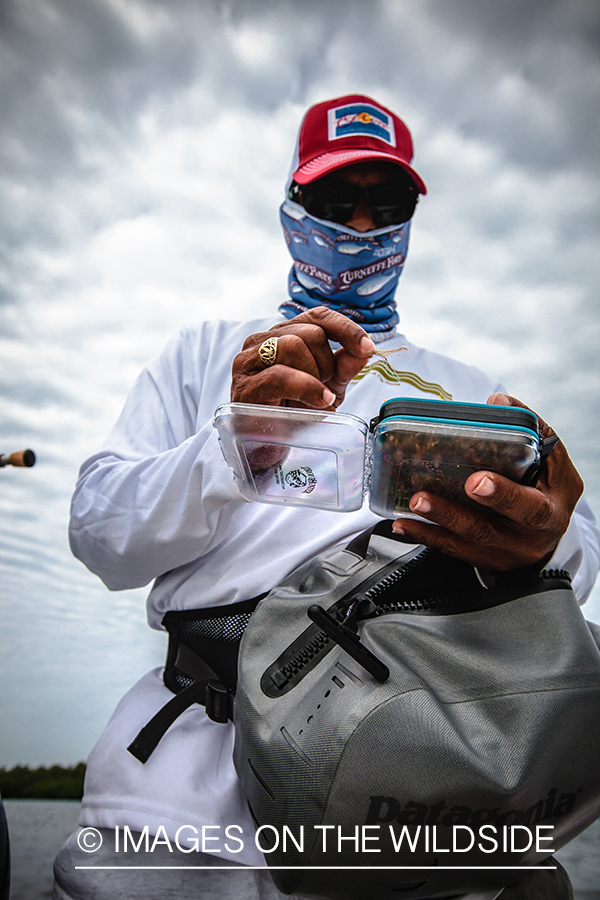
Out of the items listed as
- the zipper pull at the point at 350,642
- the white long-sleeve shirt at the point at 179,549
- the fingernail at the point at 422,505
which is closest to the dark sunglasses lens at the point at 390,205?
the white long-sleeve shirt at the point at 179,549

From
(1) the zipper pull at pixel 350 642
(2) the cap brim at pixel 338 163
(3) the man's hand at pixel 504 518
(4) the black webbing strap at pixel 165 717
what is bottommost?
(4) the black webbing strap at pixel 165 717

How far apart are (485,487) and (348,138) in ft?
5.64

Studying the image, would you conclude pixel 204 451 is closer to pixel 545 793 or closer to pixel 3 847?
pixel 545 793

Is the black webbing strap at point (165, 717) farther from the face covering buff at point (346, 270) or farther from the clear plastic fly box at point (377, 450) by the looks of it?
the face covering buff at point (346, 270)

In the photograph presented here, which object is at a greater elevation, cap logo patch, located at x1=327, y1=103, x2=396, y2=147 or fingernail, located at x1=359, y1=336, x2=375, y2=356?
cap logo patch, located at x1=327, y1=103, x2=396, y2=147

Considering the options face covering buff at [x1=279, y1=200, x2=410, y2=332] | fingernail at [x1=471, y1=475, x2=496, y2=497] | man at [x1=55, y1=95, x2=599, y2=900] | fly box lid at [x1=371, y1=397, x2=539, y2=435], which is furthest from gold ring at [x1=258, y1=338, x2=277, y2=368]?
face covering buff at [x1=279, y1=200, x2=410, y2=332]

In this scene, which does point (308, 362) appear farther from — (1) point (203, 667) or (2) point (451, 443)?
(1) point (203, 667)

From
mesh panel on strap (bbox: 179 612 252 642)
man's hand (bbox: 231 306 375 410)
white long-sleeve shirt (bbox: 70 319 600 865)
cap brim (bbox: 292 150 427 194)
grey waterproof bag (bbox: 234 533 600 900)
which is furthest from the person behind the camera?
cap brim (bbox: 292 150 427 194)

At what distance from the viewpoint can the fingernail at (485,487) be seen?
3.01ft

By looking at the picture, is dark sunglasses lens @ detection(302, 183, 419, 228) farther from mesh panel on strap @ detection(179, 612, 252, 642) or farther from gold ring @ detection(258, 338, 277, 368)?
mesh panel on strap @ detection(179, 612, 252, 642)

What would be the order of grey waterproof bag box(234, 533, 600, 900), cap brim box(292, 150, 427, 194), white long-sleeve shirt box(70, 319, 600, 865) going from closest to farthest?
grey waterproof bag box(234, 533, 600, 900), white long-sleeve shirt box(70, 319, 600, 865), cap brim box(292, 150, 427, 194)

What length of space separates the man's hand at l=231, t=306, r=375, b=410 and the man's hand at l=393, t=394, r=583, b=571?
27 cm

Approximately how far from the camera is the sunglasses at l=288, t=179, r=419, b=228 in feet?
6.72

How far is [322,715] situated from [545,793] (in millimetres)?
388
